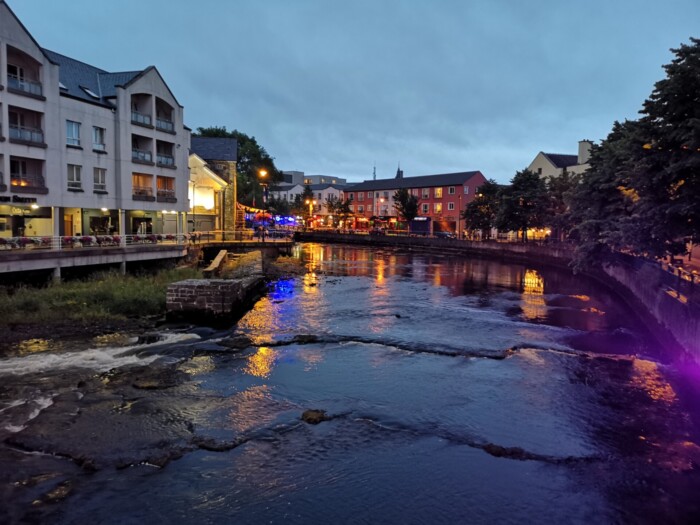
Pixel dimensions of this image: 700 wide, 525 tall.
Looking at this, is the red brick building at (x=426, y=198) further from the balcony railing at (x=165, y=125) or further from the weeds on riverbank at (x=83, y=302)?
the weeds on riverbank at (x=83, y=302)

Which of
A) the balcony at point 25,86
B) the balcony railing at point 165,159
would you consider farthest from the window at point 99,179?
the balcony at point 25,86

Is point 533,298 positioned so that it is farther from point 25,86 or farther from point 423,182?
point 423,182

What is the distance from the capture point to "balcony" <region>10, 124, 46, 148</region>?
3178 centimetres

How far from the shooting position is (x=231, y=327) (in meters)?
20.5

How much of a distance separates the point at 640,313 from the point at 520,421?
55.5 feet

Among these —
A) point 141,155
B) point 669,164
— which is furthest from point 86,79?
point 669,164

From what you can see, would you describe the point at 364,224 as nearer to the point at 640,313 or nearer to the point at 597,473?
the point at 640,313

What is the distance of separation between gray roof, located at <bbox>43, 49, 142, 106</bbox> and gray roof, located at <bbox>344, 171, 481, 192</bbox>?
219 ft

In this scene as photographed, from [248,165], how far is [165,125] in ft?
151

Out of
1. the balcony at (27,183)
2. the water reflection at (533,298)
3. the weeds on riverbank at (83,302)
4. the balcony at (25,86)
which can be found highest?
the balcony at (25,86)

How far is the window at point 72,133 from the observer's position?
35.9 metres

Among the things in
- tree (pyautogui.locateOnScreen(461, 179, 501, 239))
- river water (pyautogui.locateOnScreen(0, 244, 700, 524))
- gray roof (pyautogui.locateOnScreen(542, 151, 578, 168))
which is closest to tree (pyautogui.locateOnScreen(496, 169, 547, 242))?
tree (pyautogui.locateOnScreen(461, 179, 501, 239))

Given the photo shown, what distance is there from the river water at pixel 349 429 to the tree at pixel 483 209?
2158 inches

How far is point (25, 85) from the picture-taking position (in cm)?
3222
